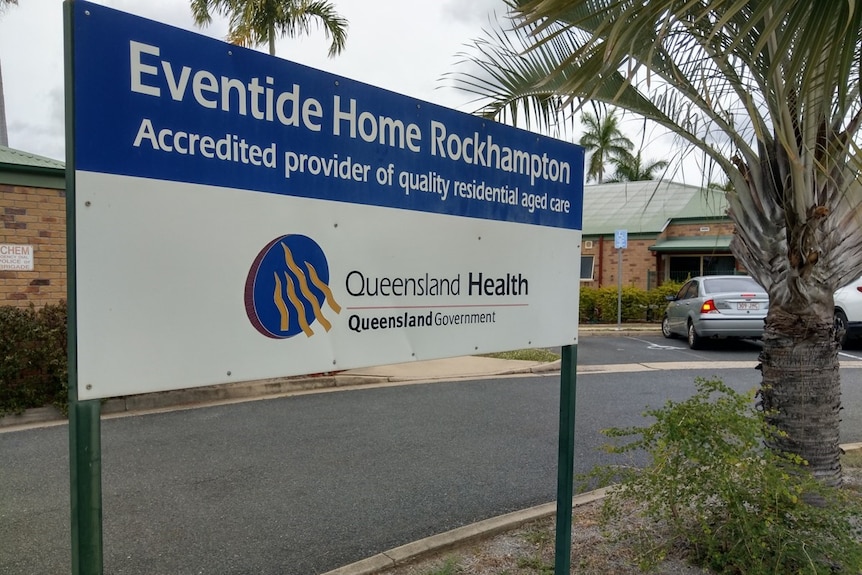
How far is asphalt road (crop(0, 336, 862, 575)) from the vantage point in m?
3.77

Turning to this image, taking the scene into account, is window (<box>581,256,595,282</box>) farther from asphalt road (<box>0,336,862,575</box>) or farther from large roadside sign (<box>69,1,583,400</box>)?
large roadside sign (<box>69,1,583,400</box>)

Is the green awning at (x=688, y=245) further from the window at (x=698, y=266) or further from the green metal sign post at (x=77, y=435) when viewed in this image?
the green metal sign post at (x=77, y=435)

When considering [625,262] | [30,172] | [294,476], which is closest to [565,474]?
[294,476]

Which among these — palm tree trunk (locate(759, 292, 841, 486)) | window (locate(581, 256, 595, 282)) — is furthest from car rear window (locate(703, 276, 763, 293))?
window (locate(581, 256, 595, 282))

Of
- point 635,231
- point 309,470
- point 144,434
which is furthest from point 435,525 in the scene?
point 635,231

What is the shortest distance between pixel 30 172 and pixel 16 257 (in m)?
1.06

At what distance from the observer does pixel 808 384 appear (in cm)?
364

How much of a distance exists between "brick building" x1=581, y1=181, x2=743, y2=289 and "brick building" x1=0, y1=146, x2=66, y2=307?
18.2 metres

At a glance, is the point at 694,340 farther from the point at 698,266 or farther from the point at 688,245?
the point at 698,266

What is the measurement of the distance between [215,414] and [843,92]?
6.87 m

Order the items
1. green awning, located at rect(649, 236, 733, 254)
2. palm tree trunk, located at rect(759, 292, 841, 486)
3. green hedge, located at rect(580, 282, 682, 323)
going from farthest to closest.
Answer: green awning, located at rect(649, 236, 733, 254)
green hedge, located at rect(580, 282, 682, 323)
palm tree trunk, located at rect(759, 292, 841, 486)

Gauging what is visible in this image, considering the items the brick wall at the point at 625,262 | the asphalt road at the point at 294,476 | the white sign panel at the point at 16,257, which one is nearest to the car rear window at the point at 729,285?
the asphalt road at the point at 294,476

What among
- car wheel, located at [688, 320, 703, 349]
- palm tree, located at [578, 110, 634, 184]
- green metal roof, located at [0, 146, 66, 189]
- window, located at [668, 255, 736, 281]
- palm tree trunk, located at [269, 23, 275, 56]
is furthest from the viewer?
palm tree, located at [578, 110, 634, 184]

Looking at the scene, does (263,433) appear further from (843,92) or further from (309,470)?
(843,92)
